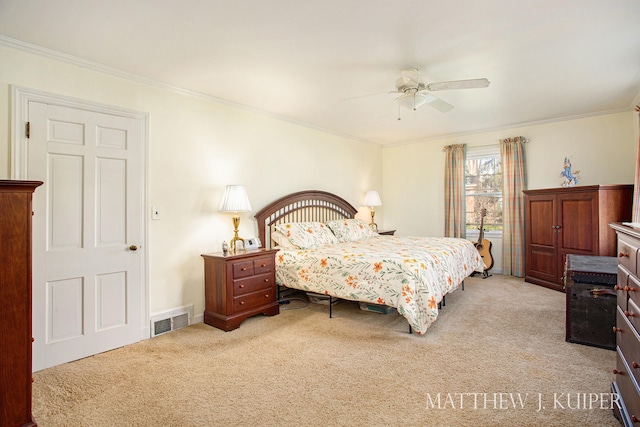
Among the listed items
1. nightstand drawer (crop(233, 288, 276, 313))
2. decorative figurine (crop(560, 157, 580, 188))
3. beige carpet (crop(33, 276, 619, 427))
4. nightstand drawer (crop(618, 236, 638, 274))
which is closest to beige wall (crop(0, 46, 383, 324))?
nightstand drawer (crop(233, 288, 276, 313))

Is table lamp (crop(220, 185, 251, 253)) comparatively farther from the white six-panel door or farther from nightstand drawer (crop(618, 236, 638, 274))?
nightstand drawer (crop(618, 236, 638, 274))

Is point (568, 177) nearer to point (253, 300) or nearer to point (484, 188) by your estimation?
point (484, 188)

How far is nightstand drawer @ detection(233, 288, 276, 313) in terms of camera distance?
10.9 ft

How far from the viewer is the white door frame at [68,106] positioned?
2.47 metres

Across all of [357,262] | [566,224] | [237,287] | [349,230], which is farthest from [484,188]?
[237,287]

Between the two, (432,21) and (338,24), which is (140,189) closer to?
(338,24)

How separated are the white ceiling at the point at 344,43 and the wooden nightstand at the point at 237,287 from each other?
6.06ft

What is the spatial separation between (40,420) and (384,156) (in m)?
6.43

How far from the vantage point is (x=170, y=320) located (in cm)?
331

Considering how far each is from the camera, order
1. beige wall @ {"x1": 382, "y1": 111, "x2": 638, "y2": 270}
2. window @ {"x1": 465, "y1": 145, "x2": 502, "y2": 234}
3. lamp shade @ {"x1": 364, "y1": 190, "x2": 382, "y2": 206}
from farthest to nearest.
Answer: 1. lamp shade @ {"x1": 364, "y1": 190, "x2": 382, "y2": 206}
2. window @ {"x1": 465, "y1": 145, "x2": 502, "y2": 234}
3. beige wall @ {"x1": 382, "y1": 111, "x2": 638, "y2": 270}

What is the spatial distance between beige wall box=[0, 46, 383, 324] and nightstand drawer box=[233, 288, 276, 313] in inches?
21.6

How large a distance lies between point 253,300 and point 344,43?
8.59 feet

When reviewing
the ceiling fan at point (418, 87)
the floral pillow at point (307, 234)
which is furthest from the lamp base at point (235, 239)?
the ceiling fan at point (418, 87)

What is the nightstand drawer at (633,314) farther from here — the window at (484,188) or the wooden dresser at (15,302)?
the window at (484,188)
